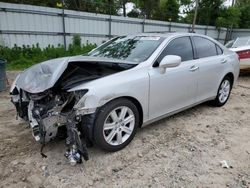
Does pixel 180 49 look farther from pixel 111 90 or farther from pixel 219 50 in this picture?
pixel 111 90

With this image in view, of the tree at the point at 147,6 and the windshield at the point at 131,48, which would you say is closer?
the windshield at the point at 131,48

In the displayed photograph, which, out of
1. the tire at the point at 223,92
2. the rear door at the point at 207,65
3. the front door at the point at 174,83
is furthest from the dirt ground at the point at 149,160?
the tire at the point at 223,92

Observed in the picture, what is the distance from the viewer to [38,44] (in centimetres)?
995

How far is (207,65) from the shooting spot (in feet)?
13.7

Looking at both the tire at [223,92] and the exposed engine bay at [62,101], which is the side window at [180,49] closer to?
the exposed engine bay at [62,101]

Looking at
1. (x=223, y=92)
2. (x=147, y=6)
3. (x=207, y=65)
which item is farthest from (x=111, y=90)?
(x=147, y=6)

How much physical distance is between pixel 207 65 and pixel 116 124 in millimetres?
2168

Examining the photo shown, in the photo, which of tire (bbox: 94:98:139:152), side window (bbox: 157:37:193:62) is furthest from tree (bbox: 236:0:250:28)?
tire (bbox: 94:98:139:152)

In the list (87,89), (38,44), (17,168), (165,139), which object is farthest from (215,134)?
(38,44)

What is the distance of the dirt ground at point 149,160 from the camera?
2.55 meters

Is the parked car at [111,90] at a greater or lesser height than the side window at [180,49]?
lesser

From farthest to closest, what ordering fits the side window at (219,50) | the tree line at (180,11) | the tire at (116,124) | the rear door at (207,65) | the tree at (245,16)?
the tree at (245,16) → the tree line at (180,11) → the side window at (219,50) → the rear door at (207,65) → the tire at (116,124)

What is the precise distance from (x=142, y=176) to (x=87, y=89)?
3.77 ft

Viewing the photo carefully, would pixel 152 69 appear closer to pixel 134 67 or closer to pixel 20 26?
pixel 134 67
